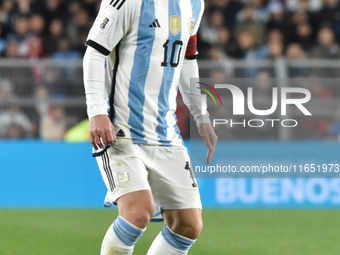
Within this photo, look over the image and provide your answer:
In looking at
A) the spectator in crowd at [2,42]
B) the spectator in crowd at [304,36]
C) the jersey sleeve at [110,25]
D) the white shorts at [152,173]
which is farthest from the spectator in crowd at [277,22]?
the jersey sleeve at [110,25]

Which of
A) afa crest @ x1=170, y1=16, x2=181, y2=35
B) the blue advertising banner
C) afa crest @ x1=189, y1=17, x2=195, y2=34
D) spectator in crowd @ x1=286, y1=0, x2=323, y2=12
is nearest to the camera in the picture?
afa crest @ x1=170, y1=16, x2=181, y2=35

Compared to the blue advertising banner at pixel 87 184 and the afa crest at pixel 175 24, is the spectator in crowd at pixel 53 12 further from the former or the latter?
the afa crest at pixel 175 24

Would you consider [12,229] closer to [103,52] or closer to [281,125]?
[103,52]

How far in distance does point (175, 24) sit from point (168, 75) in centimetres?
29

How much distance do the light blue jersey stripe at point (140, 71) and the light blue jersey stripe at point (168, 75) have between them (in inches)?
4.6

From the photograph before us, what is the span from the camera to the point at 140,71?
2.93 meters

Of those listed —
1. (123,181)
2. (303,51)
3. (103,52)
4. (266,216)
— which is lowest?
(266,216)

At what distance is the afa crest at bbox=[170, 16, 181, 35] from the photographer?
9.89ft

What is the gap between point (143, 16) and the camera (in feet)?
9.50

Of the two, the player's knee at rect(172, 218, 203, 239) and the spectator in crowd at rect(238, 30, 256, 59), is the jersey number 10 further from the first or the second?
the spectator in crowd at rect(238, 30, 256, 59)

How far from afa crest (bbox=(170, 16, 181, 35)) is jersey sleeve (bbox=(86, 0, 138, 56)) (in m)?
0.27

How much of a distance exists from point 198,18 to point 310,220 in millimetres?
3685

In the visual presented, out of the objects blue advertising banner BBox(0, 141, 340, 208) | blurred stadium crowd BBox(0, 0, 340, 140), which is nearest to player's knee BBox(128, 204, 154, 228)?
blue advertising banner BBox(0, 141, 340, 208)

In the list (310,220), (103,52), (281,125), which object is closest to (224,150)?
(281,125)
